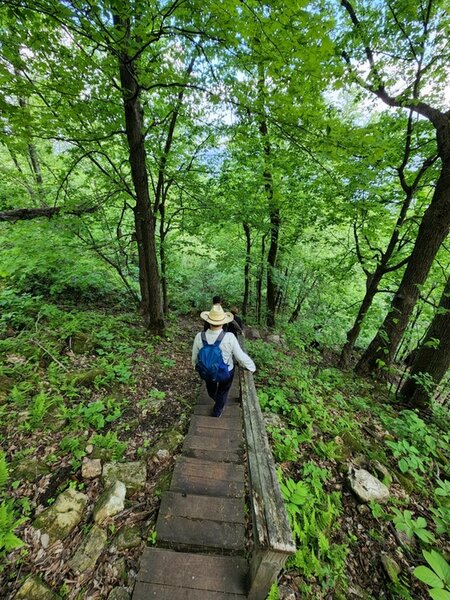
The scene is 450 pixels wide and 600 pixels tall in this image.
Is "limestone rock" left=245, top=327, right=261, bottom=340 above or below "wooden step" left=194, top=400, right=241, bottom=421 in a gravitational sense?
below

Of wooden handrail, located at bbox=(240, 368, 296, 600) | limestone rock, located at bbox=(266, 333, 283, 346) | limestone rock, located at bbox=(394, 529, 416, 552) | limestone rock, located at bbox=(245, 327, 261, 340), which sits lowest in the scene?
limestone rock, located at bbox=(266, 333, 283, 346)

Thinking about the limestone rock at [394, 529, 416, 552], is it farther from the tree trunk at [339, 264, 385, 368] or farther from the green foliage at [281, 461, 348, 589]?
the tree trunk at [339, 264, 385, 368]

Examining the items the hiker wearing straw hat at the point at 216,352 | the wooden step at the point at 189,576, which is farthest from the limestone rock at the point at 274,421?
the wooden step at the point at 189,576

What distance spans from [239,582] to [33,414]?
3.60m

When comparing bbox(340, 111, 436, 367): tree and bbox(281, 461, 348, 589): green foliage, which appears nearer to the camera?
bbox(281, 461, 348, 589): green foliage

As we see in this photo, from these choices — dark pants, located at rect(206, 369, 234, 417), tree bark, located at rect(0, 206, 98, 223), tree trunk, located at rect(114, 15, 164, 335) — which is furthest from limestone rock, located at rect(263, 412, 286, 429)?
tree bark, located at rect(0, 206, 98, 223)

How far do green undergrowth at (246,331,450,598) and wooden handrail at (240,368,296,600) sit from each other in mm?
224

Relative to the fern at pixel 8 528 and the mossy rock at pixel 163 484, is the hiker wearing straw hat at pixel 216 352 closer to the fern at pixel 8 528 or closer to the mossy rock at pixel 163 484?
the mossy rock at pixel 163 484

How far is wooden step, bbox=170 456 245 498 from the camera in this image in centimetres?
319

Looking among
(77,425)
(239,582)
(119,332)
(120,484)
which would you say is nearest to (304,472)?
(239,582)

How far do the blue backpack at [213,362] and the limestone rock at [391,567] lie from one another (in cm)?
277

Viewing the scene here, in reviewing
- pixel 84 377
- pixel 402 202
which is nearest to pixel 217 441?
pixel 84 377

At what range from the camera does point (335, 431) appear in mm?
4488

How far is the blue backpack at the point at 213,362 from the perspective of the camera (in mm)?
4008
